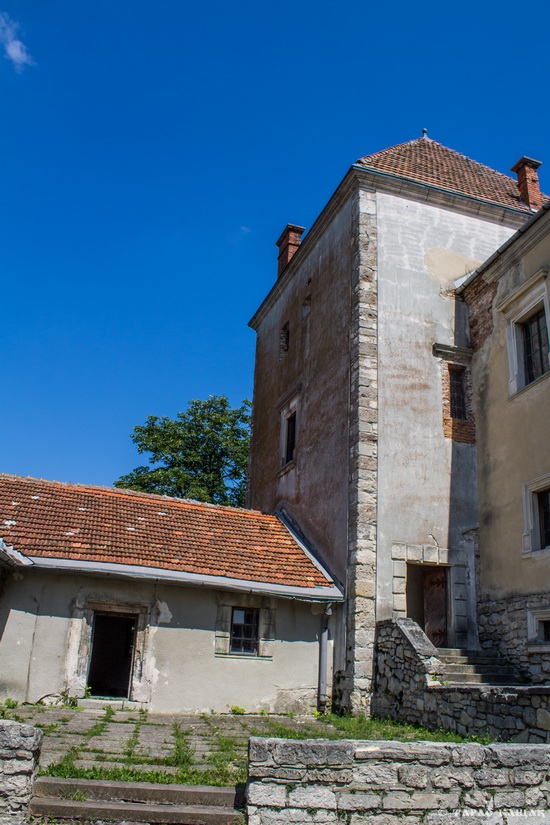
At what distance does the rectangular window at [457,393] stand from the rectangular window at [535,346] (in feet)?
5.69

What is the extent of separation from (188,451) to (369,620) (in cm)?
1578

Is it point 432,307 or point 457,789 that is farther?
point 432,307

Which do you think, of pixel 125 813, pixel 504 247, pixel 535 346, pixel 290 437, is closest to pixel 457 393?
pixel 535 346

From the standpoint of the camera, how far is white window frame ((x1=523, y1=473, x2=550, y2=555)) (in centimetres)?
1174

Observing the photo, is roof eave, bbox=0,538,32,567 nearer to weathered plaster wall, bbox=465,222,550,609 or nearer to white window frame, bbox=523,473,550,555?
weathered plaster wall, bbox=465,222,550,609

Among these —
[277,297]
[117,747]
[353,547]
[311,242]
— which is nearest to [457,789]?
[117,747]

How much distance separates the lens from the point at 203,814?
5.21 meters

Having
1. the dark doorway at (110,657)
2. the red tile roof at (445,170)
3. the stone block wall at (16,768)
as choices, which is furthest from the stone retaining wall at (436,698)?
the red tile roof at (445,170)

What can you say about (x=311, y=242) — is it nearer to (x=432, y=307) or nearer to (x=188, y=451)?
(x=432, y=307)

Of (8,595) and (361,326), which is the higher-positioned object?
(361,326)

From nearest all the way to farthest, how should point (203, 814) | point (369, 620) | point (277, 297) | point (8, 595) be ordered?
point (203, 814) → point (8, 595) → point (369, 620) → point (277, 297)

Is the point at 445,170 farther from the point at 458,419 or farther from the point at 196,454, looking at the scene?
the point at 196,454

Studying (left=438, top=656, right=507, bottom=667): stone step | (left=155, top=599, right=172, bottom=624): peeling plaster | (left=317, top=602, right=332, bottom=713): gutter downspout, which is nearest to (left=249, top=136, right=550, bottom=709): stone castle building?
(left=317, top=602, right=332, bottom=713): gutter downspout

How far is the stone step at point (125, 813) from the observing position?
5.12 m
